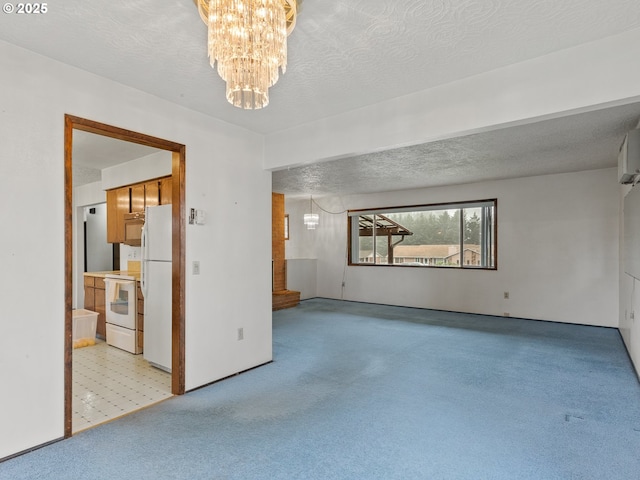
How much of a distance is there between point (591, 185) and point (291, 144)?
200 inches

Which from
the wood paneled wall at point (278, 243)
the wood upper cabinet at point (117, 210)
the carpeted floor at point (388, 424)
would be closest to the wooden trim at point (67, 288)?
the carpeted floor at point (388, 424)

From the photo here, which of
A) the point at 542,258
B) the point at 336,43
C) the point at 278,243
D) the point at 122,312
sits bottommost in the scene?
the point at 122,312

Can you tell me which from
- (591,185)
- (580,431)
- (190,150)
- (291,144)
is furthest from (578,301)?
(190,150)

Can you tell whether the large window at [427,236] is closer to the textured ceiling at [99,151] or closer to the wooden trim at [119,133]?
the textured ceiling at [99,151]

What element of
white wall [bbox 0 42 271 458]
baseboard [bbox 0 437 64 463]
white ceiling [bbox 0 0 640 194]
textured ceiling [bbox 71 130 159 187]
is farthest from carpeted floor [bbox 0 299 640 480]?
textured ceiling [bbox 71 130 159 187]

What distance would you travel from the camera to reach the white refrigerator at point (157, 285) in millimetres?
3656

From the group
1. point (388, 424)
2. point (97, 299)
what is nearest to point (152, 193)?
point (97, 299)

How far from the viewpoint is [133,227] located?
4.75 m

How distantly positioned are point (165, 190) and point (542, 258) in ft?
19.7

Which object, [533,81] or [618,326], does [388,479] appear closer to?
[533,81]

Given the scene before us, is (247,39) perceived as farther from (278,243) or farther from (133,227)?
(278,243)

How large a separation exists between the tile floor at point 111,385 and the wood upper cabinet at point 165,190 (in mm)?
1861

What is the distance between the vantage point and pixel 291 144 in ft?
12.0

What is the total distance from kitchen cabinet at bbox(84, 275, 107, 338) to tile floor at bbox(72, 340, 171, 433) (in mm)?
530
